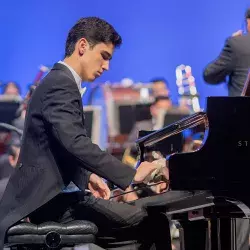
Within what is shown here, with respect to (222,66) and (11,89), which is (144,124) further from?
(222,66)

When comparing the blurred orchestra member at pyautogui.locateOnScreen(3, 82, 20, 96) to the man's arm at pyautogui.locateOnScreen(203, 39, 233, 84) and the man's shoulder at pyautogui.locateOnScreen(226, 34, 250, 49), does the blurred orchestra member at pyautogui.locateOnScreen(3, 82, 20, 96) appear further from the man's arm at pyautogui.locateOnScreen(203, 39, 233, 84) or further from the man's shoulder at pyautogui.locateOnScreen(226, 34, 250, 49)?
the man's shoulder at pyautogui.locateOnScreen(226, 34, 250, 49)

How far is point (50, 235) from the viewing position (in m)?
2.74

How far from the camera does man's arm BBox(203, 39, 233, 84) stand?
14.2 ft

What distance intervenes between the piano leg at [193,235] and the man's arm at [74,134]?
77 centimetres

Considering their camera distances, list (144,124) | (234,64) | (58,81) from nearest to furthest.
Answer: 1. (58,81)
2. (234,64)
3. (144,124)

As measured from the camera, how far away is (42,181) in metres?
2.75

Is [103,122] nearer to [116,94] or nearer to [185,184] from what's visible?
[116,94]

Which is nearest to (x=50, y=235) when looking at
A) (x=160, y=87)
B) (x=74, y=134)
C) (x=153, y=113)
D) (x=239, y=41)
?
(x=74, y=134)

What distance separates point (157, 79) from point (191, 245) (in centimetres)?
411

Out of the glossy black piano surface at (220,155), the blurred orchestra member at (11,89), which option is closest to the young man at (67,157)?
the glossy black piano surface at (220,155)

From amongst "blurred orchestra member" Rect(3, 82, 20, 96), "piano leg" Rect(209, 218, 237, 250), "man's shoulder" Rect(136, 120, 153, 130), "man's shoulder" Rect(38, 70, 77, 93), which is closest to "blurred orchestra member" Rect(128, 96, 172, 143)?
"man's shoulder" Rect(136, 120, 153, 130)

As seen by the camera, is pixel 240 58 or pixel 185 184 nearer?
pixel 185 184

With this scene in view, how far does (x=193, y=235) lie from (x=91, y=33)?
123 cm

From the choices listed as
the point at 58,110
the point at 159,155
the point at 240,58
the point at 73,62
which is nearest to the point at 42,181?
the point at 58,110
